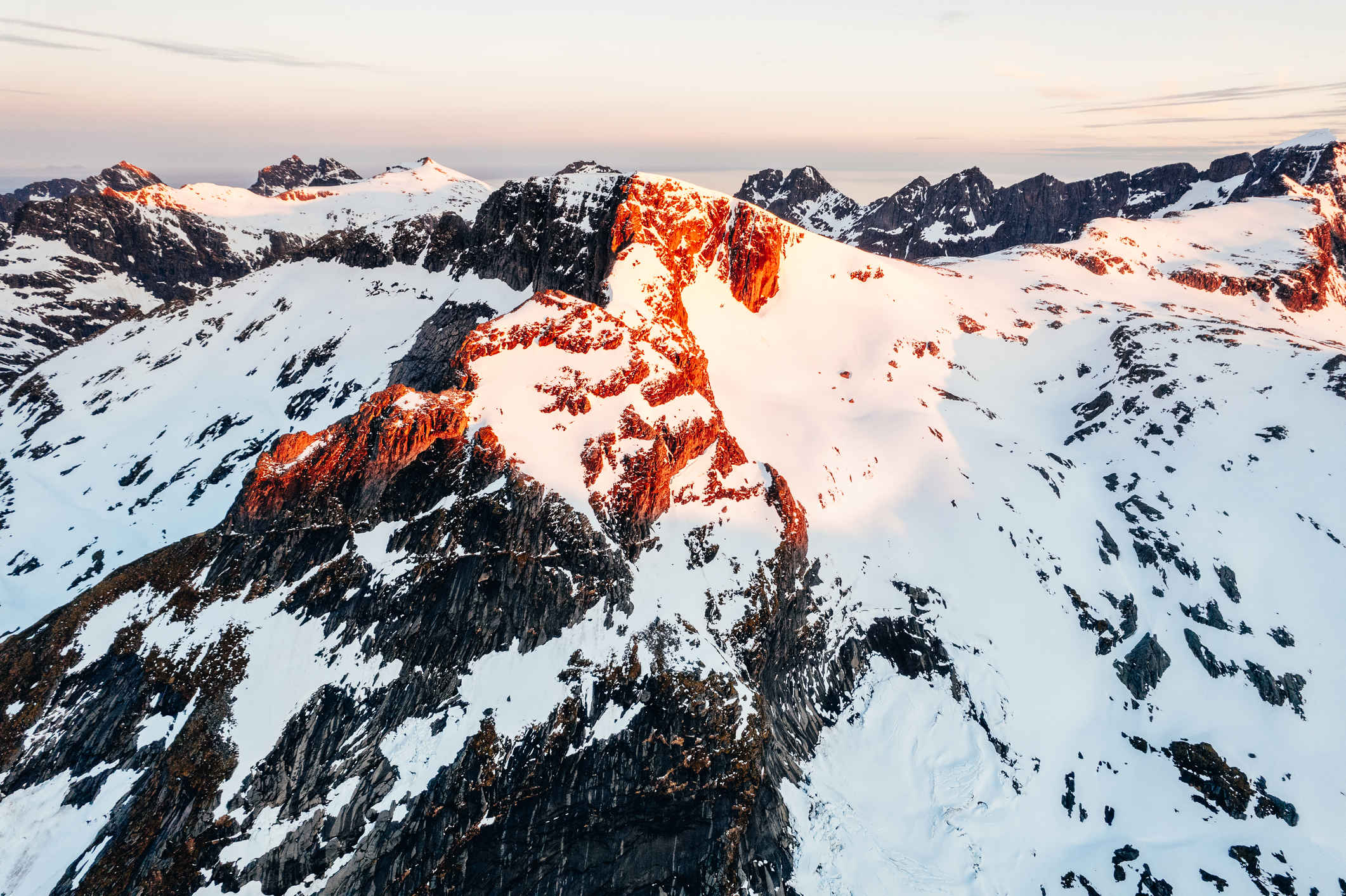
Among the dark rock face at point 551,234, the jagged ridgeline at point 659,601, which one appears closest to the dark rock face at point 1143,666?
the jagged ridgeline at point 659,601

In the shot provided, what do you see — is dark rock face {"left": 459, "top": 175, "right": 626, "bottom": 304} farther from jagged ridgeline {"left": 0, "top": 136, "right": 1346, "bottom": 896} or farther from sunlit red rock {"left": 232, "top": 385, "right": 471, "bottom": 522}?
sunlit red rock {"left": 232, "top": 385, "right": 471, "bottom": 522}

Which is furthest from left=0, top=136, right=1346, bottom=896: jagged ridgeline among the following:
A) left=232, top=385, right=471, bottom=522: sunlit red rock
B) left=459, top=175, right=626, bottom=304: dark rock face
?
left=459, top=175, right=626, bottom=304: dark rock face

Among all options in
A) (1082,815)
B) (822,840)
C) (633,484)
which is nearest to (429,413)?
(633,484)

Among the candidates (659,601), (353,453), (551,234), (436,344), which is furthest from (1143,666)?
(551,234)

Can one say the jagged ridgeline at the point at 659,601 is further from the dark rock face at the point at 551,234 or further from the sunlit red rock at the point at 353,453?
the dark rock face at the point at 551,234

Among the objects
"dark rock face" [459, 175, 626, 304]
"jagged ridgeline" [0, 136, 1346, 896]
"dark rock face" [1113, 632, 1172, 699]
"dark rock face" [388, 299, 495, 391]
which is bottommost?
"dark rock face" [1113, 632, 1172, 699]

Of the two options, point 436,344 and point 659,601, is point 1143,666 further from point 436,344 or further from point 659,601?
point 436,344

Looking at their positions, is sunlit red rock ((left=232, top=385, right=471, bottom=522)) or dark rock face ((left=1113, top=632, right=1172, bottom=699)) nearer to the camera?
sunlit red rock ((left=232, top=385, right=471, bottom=522))

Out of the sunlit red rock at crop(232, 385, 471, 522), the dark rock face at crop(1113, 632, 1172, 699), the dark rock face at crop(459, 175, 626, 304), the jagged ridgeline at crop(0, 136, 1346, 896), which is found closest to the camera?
the jagged ridgeline at crop(0, 136, 1346, 896)
